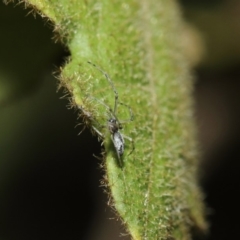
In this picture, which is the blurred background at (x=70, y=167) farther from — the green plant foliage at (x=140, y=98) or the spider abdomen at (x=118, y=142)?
the spider abdomen at (x=118, y=142)

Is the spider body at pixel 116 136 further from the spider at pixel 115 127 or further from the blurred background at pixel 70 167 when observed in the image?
the blurred background at pixel 70 167

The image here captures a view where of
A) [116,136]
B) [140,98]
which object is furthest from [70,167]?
[116,136]

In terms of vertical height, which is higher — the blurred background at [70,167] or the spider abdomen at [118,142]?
the spider abdomen at [118,142]

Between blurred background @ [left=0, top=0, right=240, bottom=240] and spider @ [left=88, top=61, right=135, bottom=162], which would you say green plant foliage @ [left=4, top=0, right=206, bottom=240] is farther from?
blurred background @ [left=0, top=0, right=240, bottom=240]

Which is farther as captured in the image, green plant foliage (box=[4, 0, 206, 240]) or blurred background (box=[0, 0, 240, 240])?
blurred background (box=[0, 0, 240, 240])

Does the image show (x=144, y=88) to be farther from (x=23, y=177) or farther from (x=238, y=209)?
(x=238, y=209)

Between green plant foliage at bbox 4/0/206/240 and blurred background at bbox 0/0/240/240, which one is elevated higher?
green plant foliage at bbox 4/0/206/240

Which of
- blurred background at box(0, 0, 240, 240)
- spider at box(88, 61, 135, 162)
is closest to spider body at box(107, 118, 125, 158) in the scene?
spider at box(88, 61, 135, 162)

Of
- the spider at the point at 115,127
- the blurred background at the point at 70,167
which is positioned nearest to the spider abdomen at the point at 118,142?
the spider at the point at 115,127

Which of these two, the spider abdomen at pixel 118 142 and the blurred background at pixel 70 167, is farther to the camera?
the blurred background at pixel 70 167
